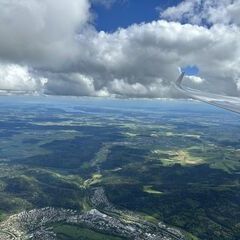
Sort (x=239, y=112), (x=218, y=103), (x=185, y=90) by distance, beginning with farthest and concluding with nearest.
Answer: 1. (x=185, y=90)
2. (x=218, y=103)
3. (x=239, y=112)

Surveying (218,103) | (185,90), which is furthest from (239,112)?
(185,90)

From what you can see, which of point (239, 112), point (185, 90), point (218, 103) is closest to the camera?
point (239, 112)

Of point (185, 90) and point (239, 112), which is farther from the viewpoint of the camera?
point (185, 90)

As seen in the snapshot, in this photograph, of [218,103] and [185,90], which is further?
[185,90]

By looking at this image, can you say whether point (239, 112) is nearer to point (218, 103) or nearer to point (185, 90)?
point (218, 103)

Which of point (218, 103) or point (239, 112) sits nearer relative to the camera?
point (239, 112)
